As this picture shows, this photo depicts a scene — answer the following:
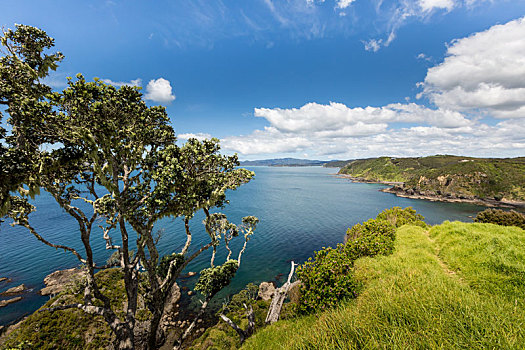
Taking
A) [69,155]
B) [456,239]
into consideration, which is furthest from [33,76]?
[456,239]

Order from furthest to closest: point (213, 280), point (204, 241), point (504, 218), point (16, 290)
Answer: point (204, 241) < point (504, 218) < point (16, 290) < point (213, 280)


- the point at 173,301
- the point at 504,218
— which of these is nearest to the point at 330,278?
the point at 173,301

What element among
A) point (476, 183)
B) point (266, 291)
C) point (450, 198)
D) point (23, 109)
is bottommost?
point (450, 198)

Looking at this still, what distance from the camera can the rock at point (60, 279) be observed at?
28469 mm

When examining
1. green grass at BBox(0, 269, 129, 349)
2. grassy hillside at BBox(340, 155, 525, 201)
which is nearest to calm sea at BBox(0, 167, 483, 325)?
green grass at BBox(0, 269, 129, 349)

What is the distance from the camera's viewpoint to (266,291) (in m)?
29.3

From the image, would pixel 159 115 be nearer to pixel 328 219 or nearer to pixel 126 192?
pixel 126 192

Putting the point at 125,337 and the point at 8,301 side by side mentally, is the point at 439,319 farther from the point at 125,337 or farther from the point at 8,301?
the point at 8,301

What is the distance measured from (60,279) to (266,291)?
33982 mm

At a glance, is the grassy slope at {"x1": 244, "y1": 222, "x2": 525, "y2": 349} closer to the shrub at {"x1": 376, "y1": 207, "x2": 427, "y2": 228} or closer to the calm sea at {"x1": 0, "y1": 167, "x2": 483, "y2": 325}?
the calm sea at {"x1": 0, "y1": 167, "x2": 483, "y2": 325}

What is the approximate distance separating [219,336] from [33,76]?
77.4 ft

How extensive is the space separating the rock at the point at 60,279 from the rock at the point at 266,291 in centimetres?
2626

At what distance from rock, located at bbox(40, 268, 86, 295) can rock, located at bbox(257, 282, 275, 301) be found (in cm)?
2626

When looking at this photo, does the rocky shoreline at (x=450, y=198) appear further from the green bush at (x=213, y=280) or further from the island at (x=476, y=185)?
the green bush at (x=213, y=280)
